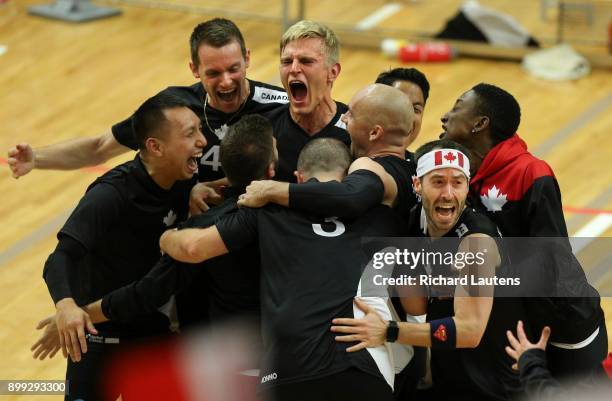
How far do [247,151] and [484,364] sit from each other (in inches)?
61.1

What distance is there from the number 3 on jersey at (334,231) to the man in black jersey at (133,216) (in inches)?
38.0

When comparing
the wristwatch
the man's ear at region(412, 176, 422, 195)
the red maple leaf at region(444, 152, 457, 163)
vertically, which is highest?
the red maple leaf at region(444, 152, 457, 163)

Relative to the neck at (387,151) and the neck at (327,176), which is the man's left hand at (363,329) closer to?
the neck at (327,176)

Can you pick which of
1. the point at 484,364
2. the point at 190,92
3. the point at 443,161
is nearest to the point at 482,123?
the point at 443,161

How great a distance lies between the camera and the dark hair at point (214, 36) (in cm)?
618

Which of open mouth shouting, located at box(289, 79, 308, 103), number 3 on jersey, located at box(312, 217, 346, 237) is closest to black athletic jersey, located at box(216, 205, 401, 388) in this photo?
number 3 on jersey, located at box(312, 217, 346, 237)

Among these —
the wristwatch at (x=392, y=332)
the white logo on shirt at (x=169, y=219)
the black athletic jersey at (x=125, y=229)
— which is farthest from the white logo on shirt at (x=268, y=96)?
the wristwatch at (x=392, y=332)

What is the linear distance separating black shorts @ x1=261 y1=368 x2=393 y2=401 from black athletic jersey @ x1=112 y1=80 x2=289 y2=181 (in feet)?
5.54

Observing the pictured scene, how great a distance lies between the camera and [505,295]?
5211 millimetres

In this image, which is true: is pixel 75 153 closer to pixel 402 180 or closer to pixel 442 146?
pixel 402 180

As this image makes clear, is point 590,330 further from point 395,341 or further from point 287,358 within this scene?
point 287,358

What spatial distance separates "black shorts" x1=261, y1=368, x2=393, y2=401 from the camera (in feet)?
15.9

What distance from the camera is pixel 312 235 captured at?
5.08 m

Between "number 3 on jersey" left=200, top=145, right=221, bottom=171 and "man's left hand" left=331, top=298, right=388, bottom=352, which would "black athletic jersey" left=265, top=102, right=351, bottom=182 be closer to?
"number 3 on jersey" left=200, top=145, right=221, bottom=171
